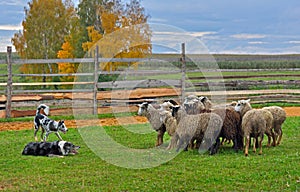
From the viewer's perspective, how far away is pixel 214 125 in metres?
9.53

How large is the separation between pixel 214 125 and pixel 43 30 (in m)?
25.2

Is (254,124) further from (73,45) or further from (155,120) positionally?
(73,45)

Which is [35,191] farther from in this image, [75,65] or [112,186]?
[75,65]

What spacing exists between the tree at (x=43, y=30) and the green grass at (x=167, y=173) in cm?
2327

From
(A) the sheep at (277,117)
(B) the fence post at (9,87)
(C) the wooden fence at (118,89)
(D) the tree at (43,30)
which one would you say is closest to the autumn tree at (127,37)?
(C) the wooden fence at (118,89)

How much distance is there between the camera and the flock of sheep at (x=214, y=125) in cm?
951

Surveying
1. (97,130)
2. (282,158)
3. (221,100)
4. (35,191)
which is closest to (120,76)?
(221,100)

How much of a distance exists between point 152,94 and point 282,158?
10.9m

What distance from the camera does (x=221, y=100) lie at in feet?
65.6

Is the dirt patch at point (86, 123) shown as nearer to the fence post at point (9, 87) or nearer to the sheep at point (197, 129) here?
the fence post at point (9, 87)

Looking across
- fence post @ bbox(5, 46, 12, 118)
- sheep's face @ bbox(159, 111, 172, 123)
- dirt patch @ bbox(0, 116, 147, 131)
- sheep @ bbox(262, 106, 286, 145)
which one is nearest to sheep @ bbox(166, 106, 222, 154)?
sheep's face @ bbox(159, 111, 172, 123)

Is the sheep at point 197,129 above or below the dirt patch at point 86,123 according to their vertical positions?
above

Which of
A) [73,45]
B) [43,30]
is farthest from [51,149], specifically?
[43,30]

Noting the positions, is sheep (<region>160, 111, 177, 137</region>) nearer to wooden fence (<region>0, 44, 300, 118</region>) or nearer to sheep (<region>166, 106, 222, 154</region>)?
sheep (<region>166, 106, 222, 154</region>)
